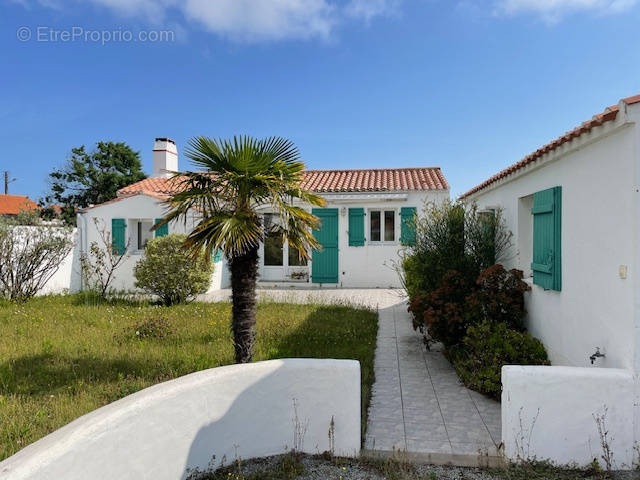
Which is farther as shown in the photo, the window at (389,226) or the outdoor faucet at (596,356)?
the window at (389,226)

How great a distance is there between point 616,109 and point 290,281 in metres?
13.6

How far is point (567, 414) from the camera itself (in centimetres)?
380

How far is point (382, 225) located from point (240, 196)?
35.3ft

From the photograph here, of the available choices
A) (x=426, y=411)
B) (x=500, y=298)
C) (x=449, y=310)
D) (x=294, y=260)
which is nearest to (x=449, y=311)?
(x=449, y=310)

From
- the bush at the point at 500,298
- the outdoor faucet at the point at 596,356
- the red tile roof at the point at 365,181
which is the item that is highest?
the red tile roof at the point at 365,181

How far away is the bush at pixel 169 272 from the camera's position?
11.7 metres

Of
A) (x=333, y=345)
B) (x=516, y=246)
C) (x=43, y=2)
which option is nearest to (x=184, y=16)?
(x=43, y=2)

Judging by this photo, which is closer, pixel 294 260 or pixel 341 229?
pixel 341 229

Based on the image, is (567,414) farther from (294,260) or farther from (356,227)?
(294,260)

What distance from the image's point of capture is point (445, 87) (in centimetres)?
982

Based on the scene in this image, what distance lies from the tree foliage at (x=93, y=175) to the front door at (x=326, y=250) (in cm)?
2140

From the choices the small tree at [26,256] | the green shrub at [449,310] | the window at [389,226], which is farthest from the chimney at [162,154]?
the green shrub at [449,310]

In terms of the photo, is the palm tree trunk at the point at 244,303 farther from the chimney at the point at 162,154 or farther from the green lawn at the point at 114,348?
the chimney at the point at 162,154

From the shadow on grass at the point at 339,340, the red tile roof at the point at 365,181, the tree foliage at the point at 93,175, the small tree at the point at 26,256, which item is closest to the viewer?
the shadow on grass at the point at 339,340
